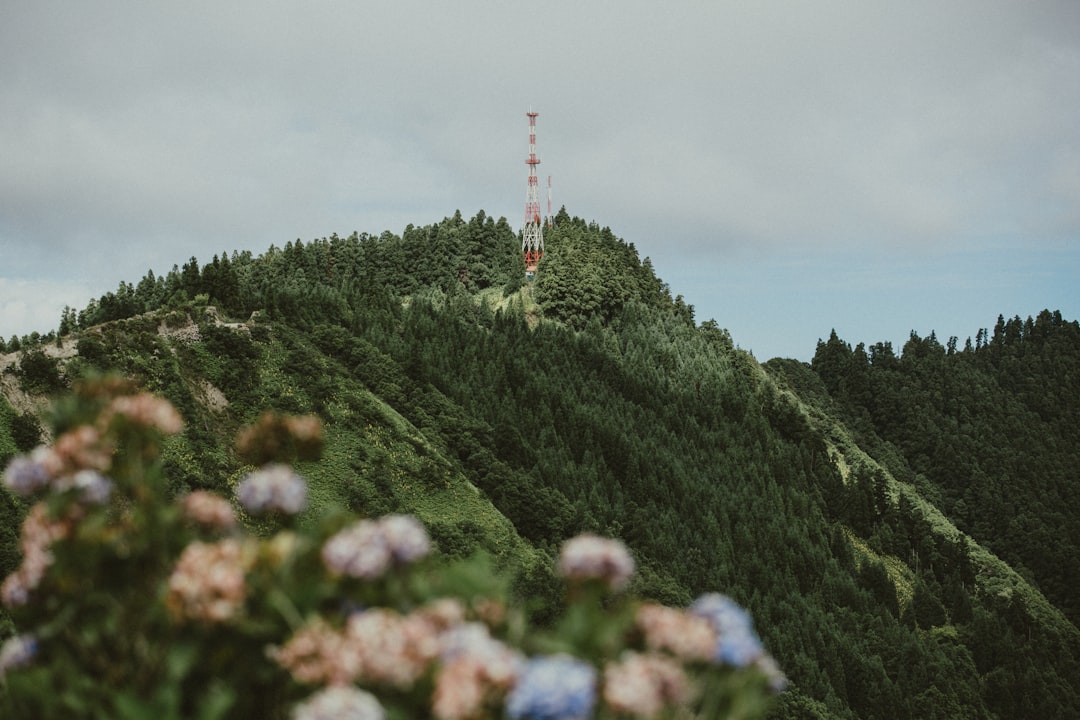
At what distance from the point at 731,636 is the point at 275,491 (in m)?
2.94

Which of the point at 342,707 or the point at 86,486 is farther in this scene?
the point at 86,486

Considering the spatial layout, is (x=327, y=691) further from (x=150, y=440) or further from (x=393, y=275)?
(x=393, y=275)

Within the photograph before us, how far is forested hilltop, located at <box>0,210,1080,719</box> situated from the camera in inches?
2281

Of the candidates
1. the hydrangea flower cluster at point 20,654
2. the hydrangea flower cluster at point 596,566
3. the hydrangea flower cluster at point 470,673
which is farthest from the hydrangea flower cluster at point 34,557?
the hydrangea flower cluster at point 596,566

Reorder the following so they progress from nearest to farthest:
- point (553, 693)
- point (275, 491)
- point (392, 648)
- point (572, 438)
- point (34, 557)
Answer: point (553, 693)
point (392, 648)
point (34, 557)
point (275, 491)
point (572, 438)

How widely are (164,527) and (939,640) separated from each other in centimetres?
10727

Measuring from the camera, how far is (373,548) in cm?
490

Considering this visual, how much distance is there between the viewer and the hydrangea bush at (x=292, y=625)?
14.6ft

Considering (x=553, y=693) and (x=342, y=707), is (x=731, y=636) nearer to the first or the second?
(x=553, y=693)

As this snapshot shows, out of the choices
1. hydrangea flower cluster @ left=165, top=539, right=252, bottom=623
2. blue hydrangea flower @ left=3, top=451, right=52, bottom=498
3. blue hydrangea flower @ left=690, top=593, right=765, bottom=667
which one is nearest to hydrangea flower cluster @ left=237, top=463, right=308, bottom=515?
hydrangea flower cluster @ left=165, top=539, right=252, bottom=623

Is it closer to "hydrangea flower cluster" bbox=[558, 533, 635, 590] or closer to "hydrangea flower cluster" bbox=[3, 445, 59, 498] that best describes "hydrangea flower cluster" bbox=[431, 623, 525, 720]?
"hydrangea flower cluster" bbox=[558, 533, 635, 590]

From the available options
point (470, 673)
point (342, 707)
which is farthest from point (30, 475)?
point (470, 673)

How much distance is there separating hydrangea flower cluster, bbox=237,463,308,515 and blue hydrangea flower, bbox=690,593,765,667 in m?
2.61

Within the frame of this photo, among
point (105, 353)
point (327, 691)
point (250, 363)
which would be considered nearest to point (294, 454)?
point (327, 691)
